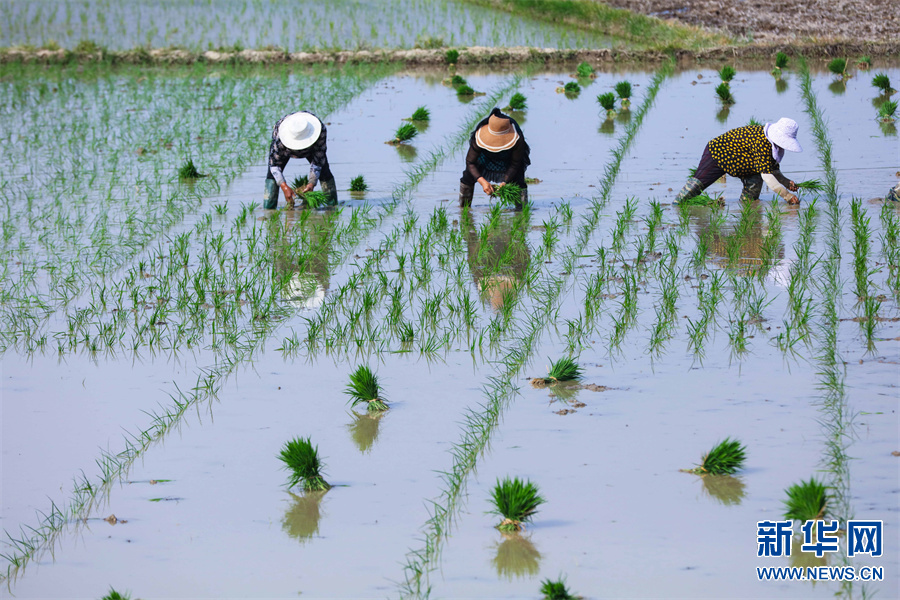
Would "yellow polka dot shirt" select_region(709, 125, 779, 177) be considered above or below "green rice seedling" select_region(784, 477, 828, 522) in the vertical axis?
above

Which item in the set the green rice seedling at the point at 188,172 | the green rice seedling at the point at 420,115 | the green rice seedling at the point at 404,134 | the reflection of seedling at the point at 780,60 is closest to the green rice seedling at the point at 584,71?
the reflection of seedling at the point at 780,60

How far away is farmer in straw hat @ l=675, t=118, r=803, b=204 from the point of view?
22.7 feet

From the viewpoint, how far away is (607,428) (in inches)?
159

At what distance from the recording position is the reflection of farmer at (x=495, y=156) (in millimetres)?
7148

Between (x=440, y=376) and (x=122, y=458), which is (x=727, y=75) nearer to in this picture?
(x=440, y=376)

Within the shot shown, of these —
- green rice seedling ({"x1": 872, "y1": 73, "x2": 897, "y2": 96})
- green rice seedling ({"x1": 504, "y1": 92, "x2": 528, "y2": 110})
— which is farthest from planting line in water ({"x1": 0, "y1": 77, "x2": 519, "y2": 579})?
green rice seedling ({"x1": 872, "y1": 73, "x2": 897, "y2": 96})

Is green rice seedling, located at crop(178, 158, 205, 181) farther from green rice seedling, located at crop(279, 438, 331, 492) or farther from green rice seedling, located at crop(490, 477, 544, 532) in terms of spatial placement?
green rice seedling, located at crop(490, 477, 544, 532)

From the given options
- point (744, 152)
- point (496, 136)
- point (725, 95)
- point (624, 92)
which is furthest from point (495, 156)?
point (725, 95)

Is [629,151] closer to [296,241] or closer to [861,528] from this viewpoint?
[296,241]

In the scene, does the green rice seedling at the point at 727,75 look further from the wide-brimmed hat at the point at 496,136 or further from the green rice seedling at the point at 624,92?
the wide-brimmed hat at the point at 496,136

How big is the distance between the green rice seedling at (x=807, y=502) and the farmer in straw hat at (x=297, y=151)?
4.81 meters

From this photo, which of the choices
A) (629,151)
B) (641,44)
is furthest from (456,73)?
(629,151)

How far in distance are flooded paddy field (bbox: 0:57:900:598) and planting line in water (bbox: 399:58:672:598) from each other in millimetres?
14

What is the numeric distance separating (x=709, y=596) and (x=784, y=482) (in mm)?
785
